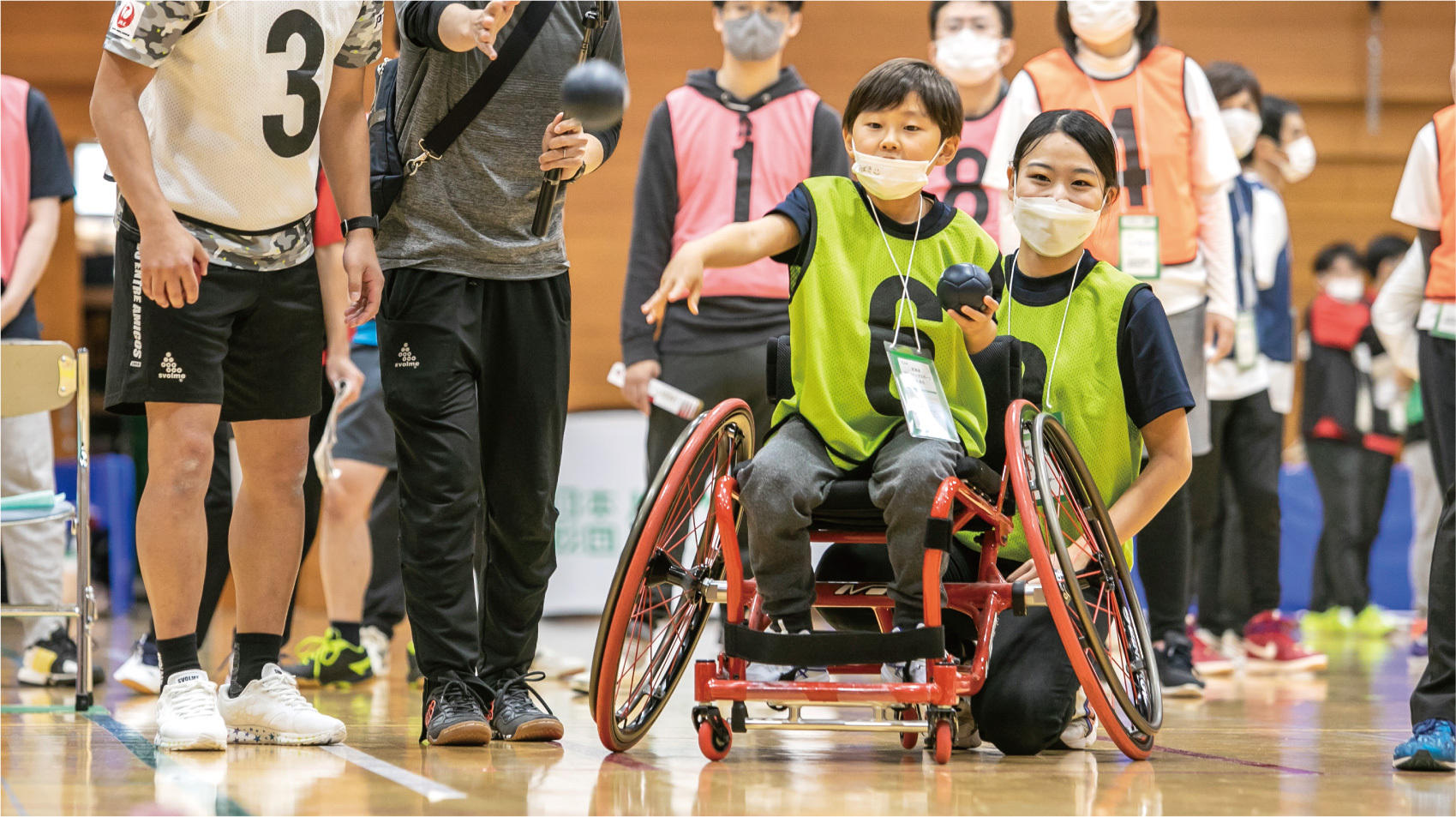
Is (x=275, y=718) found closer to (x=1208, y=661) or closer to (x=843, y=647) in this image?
(x=843, y=647)

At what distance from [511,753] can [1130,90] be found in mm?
2415

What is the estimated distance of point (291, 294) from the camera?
2400 mm

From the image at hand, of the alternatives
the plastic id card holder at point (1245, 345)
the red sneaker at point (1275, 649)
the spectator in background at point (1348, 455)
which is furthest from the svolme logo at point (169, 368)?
the spectator in background at point (1348, 455)

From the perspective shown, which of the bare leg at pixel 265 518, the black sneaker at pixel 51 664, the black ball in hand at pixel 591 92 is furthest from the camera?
the black sneaker at pixel 51 664

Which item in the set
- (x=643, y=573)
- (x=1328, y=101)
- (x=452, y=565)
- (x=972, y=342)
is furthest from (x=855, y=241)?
(x=1328, y=101)

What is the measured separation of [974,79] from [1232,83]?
3.83 ft

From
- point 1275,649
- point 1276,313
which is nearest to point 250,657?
point 1275,649

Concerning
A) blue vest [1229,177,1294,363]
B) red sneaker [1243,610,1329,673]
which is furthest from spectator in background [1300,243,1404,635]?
red sneaker [1243,610,1329,673]

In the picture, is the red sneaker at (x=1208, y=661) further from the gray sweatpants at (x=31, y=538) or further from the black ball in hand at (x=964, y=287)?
the gray sweatpants at (x=31, y=538)

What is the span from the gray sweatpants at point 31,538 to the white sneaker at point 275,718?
157 centimetres

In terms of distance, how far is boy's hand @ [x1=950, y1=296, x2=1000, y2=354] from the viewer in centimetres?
223

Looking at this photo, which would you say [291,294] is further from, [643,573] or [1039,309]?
[1039,309]

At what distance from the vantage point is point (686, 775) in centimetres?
205

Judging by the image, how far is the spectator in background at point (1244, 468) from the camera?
4.27 meters
